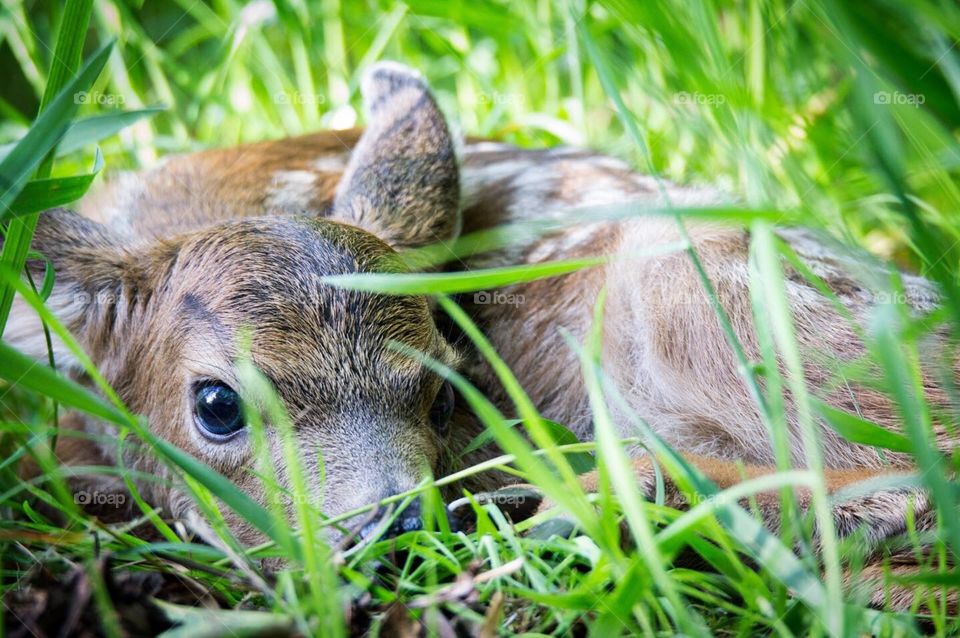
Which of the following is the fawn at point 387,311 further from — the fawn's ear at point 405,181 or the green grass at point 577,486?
the green grass at point 577,486

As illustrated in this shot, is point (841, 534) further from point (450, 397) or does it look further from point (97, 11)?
point (97, 11)

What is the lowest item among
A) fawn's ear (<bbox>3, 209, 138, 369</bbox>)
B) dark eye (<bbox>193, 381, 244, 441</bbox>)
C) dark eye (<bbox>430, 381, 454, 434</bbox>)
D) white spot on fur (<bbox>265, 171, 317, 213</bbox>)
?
dark eye (<bbox>430, 381, 454, 434</bbox>)

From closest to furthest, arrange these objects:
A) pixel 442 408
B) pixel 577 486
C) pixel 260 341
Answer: pixel 577 486, pixel 260 341, pixel 442 408

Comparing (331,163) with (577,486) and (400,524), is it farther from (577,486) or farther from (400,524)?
(577,486)

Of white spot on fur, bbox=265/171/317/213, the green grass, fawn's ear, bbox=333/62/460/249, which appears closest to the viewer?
the green grass

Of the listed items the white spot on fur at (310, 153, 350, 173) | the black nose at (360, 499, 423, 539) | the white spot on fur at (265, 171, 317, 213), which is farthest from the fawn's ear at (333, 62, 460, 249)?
the black nose at (360, 499, 423, 539)

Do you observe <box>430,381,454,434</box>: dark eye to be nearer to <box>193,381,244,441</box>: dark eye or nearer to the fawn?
the fawn

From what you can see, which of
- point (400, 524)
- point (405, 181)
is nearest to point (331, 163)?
point (405, 181)

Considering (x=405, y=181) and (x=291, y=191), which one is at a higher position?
(x=405, y=181)

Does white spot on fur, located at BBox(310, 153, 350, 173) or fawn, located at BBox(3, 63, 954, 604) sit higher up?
white spot on fur, located at BBox(310, 153, 350, 173)
